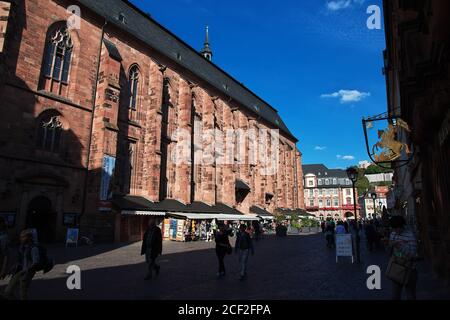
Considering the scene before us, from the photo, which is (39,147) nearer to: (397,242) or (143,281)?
(143,281)

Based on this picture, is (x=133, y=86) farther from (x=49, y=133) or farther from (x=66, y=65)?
(x=49, y=133)

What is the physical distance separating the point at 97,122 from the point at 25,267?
1769 cm

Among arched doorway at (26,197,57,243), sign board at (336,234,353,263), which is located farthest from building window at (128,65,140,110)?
sign board at (336,234,353,263)

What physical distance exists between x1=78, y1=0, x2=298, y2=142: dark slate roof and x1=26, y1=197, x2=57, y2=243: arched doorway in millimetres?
13926

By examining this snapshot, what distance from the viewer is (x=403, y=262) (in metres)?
4.66

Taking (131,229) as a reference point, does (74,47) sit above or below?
above

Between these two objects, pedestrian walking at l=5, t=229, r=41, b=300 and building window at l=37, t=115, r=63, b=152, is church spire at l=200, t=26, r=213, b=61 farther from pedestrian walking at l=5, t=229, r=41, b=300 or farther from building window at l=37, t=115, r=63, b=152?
pedestrian walking at l=5, t=229, r=41, b=300

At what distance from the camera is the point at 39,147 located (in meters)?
18.8

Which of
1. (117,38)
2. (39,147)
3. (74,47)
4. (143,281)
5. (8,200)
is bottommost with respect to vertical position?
(143,281)

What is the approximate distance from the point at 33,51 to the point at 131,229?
13.3m

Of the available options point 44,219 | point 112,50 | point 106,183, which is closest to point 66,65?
point 112,50

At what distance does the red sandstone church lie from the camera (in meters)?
17.6

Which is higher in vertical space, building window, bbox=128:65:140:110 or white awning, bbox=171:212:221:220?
building window, bbox=128:65:140:110
